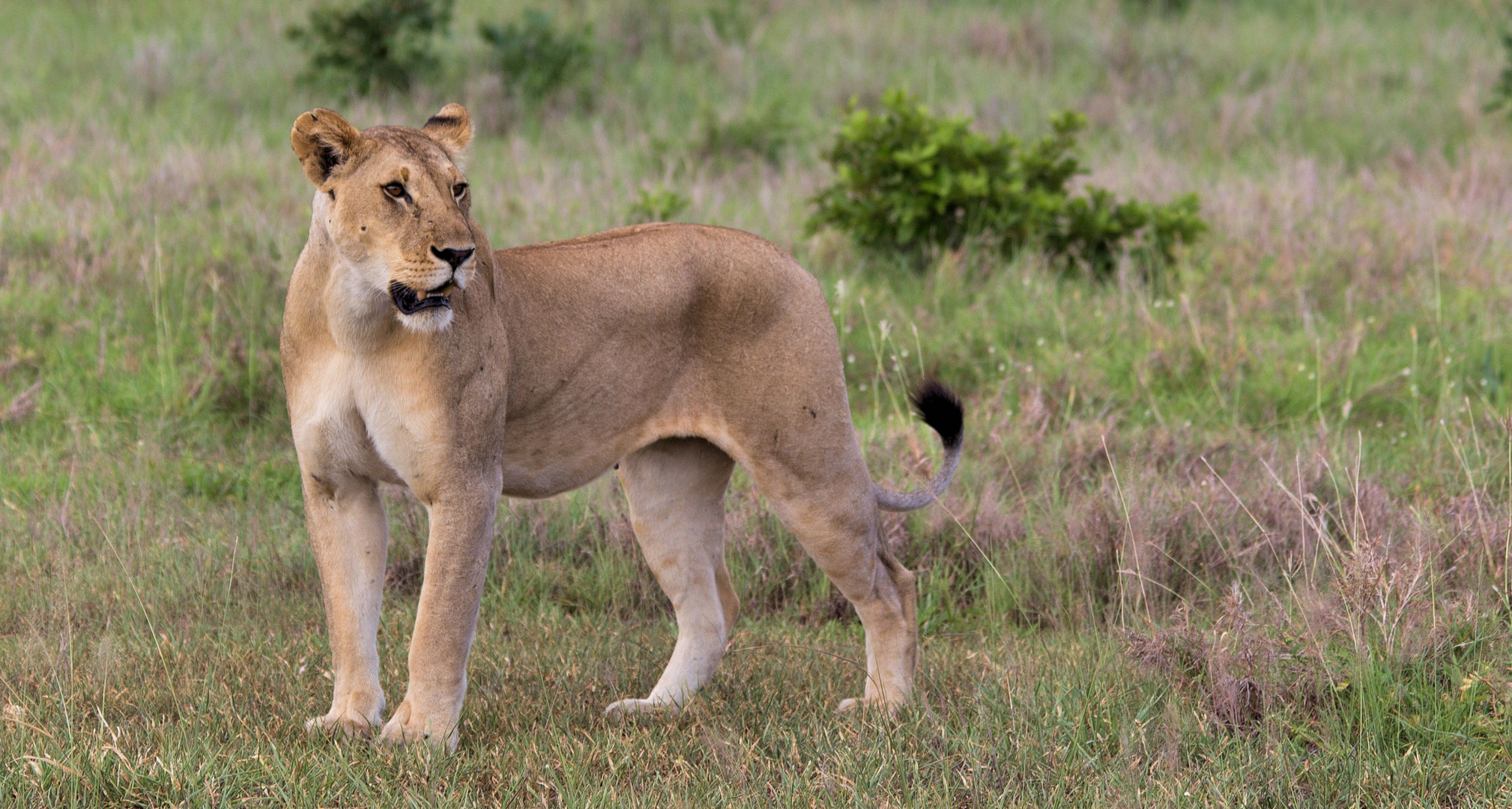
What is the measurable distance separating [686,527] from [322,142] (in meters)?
1.63

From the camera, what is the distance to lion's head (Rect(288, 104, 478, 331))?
326 cm

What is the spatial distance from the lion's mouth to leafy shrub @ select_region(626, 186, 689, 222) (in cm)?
423

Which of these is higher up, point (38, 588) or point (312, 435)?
point (312, 435)

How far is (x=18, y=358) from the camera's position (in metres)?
6.29

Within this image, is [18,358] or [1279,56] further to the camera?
[1279,56]

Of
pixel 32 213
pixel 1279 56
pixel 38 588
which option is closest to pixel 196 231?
pixel 32 213

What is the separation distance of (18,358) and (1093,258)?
5050 millimetres

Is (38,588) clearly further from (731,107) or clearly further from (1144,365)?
(731,107)

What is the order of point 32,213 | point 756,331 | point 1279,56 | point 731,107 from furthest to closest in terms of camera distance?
point 1279,56 < point 731,107 < point 32,213 < point 756,331

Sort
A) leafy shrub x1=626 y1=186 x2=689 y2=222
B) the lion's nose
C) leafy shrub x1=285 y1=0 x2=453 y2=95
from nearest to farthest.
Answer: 1. the lion's nose
2. leafy shrub x1=626 y1=186 x2=689 y2=222
3. leafy shrub x1=285 y1=0 x2=453 y2=95

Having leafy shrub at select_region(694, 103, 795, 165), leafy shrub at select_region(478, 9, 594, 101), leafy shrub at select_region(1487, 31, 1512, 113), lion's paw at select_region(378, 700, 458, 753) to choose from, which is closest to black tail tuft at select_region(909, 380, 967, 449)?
lion's paw at select_region(378, 700, 458, 753)

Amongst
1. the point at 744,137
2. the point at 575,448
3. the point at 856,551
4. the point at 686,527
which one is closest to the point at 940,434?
the point at 856,551

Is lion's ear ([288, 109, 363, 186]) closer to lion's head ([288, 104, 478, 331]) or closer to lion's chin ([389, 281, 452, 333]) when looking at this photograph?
lion's head ([288, 104, 478, 331])

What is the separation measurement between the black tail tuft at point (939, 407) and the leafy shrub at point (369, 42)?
7.04 m
